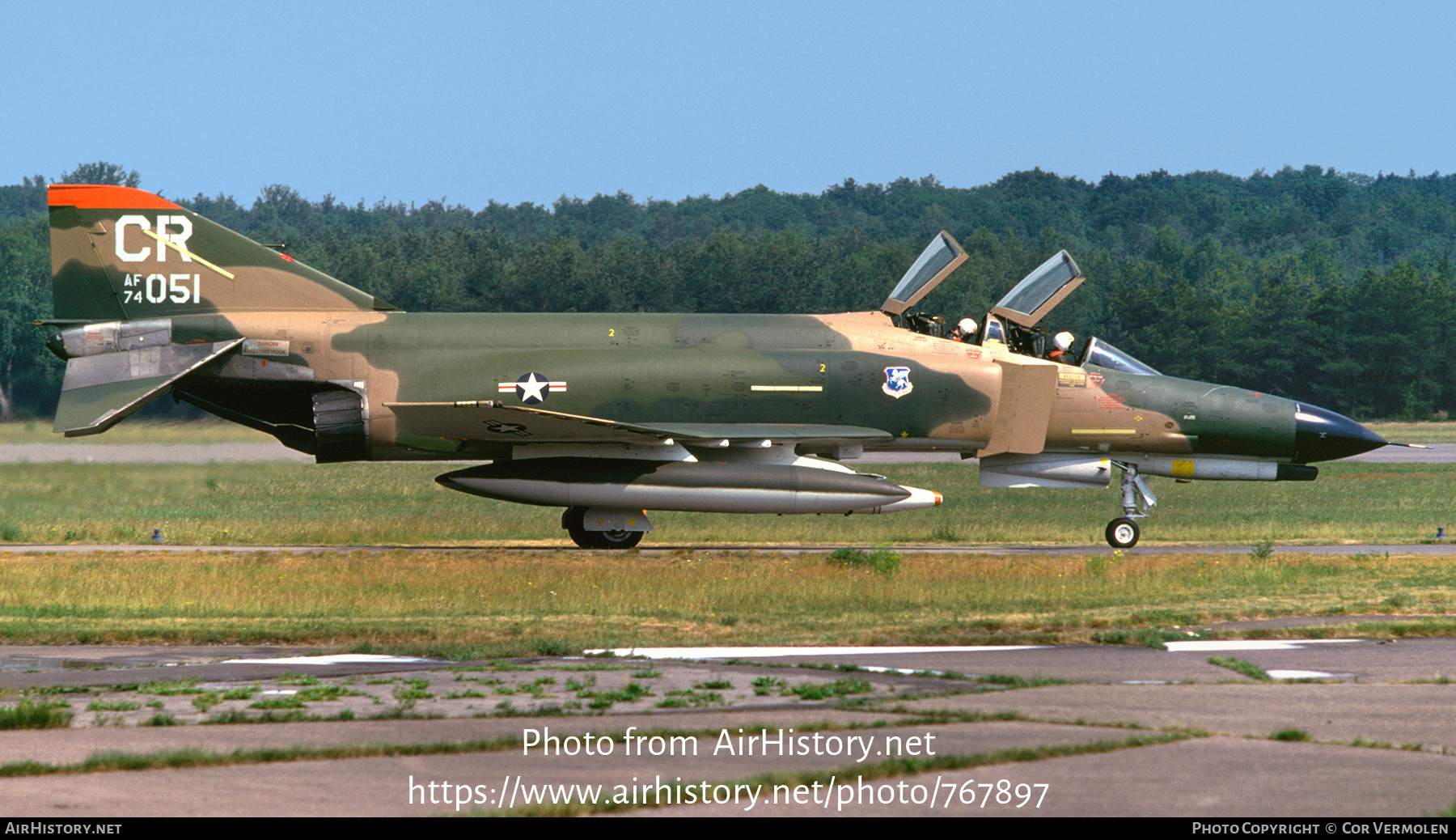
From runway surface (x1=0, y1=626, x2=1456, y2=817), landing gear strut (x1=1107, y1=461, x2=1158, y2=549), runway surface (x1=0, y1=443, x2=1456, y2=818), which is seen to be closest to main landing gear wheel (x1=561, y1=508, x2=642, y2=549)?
landing gear strut (x1=1107, y1=461, x2=1158, y2=549)

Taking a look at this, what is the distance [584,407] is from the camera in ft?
62.3

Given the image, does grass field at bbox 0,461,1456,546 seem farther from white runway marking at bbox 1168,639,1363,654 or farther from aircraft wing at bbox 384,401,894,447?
white runway marking at bbox 1168,639,1363,654

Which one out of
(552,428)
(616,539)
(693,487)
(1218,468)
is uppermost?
(552,428)

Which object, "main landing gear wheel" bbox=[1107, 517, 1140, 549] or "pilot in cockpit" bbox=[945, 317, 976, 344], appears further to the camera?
"pilot in cockpit" bbox=[945, 317, 976, 344]

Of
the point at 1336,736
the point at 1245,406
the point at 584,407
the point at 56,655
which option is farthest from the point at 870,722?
the point at 1245,406

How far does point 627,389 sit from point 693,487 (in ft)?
5.77

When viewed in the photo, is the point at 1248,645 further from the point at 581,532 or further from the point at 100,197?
the point at 100,197

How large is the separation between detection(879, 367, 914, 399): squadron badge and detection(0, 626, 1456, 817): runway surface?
882 cm

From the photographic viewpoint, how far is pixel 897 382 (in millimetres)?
19516

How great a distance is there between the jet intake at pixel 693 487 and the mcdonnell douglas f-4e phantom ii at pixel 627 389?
31 mm

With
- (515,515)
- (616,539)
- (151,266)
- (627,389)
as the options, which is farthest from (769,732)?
(515,515)

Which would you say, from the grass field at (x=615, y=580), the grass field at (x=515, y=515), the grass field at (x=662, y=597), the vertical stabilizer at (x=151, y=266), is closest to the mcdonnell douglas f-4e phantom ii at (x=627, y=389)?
the vertical stabilizer at (x=151, y=266)

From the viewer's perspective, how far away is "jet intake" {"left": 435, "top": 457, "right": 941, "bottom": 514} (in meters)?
18.3

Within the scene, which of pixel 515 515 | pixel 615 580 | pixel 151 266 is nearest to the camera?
pixel 615 580
